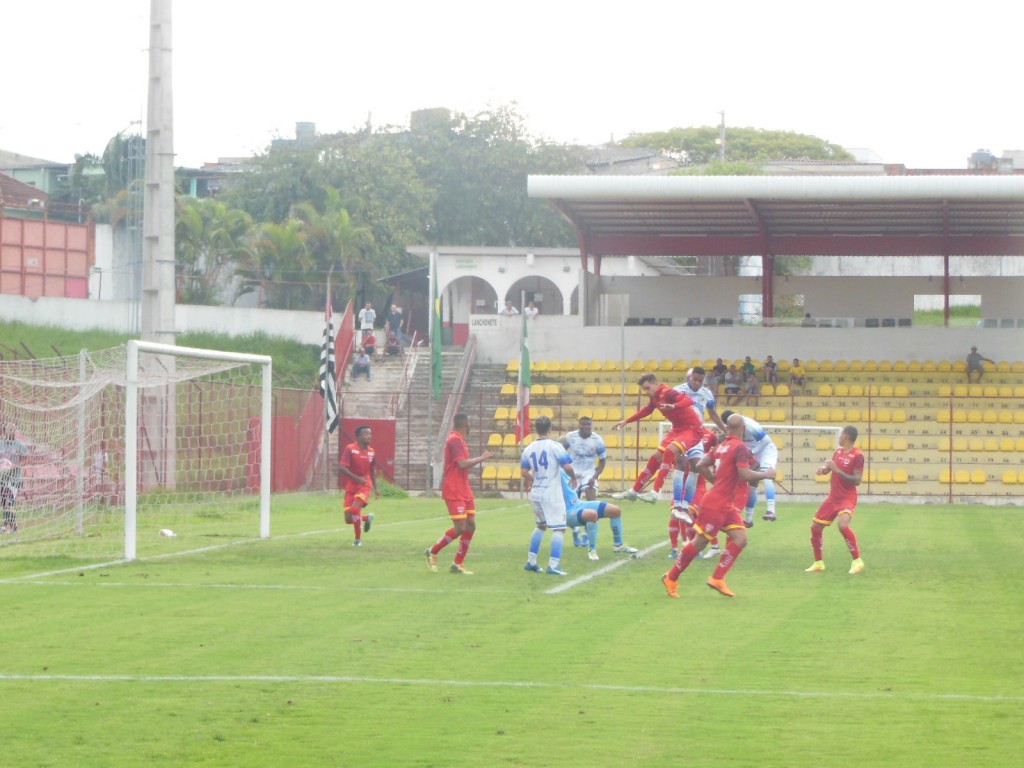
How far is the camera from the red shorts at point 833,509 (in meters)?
18.1

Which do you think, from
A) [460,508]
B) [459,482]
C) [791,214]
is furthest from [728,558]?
[791,214]

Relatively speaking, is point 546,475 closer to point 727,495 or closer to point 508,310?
point 727,495

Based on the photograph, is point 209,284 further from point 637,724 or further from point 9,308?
point 637,724

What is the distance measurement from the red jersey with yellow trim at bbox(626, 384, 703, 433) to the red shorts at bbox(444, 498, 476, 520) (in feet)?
9.62

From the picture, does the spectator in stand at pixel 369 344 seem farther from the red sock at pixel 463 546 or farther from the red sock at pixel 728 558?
the red sock at pixel 728 558

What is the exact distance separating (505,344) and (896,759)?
40.0 metres

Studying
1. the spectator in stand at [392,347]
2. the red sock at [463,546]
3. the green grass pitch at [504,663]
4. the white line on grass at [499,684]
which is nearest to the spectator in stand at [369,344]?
the spectator in stand at [392,347]

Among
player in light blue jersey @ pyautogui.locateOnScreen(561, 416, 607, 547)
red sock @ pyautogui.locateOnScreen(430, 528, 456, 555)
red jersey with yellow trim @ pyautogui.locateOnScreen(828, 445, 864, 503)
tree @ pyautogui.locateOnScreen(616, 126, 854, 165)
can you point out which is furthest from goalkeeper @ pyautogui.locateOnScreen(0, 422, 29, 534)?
tree @ pyautogui.locateOnScreen(616, 126, 854, 165)

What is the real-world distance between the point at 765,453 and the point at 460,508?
4.83 m

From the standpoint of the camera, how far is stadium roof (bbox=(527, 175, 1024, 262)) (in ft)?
144

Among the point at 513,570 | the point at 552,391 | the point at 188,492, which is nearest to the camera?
the point at 513,570

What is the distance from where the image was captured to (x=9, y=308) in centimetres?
4928

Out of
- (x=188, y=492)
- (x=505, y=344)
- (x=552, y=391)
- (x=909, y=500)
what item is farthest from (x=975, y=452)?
(x=188, y=492)

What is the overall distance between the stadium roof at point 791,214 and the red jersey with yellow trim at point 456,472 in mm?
27607
